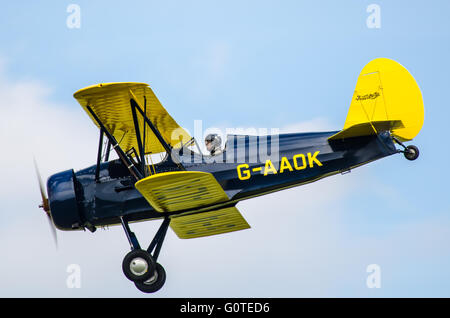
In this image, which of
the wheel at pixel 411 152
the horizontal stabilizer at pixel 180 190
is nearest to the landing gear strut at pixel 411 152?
the wheel at pixel 411 152

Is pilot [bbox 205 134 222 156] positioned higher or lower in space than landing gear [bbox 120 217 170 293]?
higher

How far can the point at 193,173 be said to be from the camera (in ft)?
40.6

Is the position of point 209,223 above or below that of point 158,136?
below

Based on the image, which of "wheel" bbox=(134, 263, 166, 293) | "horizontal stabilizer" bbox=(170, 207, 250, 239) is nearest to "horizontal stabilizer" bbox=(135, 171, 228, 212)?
"horizontal stabilizer" bbox=(170, 207, 250, 239)

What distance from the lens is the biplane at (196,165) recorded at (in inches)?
507

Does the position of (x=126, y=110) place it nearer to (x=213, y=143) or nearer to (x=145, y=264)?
(x=213, y=143)

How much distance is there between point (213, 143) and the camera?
13.7 meters

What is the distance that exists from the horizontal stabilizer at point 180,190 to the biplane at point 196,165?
2cm

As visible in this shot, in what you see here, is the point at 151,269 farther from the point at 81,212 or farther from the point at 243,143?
the point at 243,143

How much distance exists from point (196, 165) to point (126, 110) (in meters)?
1.48

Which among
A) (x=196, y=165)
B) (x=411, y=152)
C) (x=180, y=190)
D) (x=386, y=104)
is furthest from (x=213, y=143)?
(x=411, y=152)

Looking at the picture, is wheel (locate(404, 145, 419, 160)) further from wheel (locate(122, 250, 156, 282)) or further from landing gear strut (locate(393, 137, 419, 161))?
wheel (locate(122, 250, 156, 282))

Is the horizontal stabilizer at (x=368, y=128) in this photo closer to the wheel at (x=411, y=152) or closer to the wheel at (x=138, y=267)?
the wheel at (x=411, y=152)

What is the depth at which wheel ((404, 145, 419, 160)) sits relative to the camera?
41.2ft
